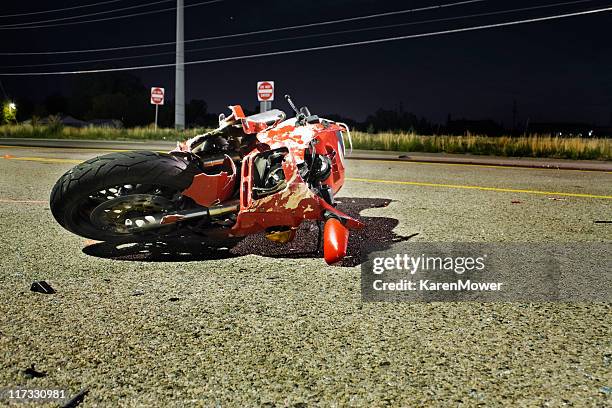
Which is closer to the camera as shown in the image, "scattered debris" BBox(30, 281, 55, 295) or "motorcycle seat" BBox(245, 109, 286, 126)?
"scattered debris" BBox(30, 281, 55, 295)

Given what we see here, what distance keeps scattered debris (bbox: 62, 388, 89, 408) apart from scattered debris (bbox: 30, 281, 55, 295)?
1350 millimetres

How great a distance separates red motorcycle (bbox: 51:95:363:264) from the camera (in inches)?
152

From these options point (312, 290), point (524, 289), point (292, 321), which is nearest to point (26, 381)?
point (292, 321)

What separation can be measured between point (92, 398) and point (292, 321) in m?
1.10

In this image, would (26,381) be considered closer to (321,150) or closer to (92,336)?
(92,336)

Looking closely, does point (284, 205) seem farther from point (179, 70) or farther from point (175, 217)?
point (179, 70)

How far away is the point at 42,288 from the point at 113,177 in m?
0.85

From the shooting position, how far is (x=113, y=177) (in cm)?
378

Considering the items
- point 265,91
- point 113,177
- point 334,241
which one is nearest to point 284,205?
point 334,241

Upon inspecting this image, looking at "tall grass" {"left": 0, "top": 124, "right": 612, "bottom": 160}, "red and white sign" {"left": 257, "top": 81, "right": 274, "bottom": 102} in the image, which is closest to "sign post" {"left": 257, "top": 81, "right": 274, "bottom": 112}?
"red and white sign" {"left": 257, "top": 81, "right": 274, "bottom": 102}

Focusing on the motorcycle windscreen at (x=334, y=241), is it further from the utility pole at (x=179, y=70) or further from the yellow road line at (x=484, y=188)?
the utility pole at (x=179, y=70)

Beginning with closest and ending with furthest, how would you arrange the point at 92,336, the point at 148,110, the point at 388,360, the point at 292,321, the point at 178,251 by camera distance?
the point at 388,360 < the point at 92,336 < the point at 292,321 < the point at 178,251 < the point at 148,110

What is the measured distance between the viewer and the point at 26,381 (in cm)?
216

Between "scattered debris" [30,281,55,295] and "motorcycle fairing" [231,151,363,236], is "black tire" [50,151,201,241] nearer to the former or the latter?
"motorcycle fairing" [231,151,363,236]
